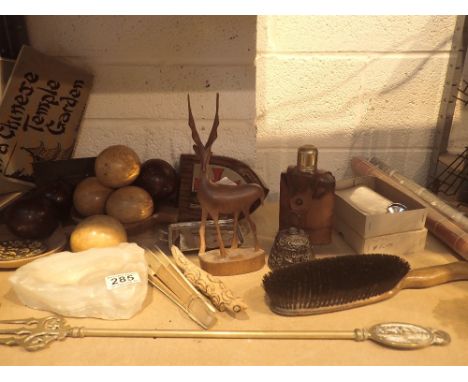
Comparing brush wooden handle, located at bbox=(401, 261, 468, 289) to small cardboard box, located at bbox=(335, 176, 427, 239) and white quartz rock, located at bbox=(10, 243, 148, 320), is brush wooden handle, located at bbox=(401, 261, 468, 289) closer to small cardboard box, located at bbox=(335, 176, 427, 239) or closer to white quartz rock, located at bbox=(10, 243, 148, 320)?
small cardboard box, located at bbox=(335, 176, 427, 239)

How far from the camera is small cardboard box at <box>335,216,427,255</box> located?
0.63m

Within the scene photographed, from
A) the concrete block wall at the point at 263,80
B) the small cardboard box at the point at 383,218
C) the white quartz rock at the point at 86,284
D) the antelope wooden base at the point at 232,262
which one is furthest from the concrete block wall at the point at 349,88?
the white quartz rock at the point at 86,284

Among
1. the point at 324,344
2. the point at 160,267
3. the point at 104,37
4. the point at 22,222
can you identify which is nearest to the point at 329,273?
the point at 324,344

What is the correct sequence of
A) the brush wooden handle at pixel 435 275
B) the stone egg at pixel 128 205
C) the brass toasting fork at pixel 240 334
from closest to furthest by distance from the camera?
1. the brass toasting fork at pixel 240 334
2. the brush wooden handle at pixel 435 275
3. the stone egg at pixel 128 205

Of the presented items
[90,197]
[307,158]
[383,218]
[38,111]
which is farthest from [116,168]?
[383,218]

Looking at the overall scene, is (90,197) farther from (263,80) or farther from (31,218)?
(263,80)

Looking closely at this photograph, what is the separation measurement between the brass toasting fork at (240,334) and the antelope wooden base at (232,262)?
0.41ft

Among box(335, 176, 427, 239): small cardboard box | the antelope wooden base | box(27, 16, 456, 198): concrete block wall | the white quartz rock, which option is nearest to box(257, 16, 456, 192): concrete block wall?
box(27, 16, 456, 198): concrete block wall

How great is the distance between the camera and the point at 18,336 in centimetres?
46

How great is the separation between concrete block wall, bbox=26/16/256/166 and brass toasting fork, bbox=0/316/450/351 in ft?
1.37

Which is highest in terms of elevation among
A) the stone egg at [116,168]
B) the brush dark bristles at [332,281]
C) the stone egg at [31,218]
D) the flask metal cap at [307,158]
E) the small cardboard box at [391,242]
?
the flask metal cap at [307,158]

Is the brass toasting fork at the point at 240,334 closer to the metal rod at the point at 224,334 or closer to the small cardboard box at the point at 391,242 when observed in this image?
the metal rod at the point at 224,334

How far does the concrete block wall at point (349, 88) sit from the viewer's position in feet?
2.56

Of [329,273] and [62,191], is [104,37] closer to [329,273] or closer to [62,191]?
[62,191]
